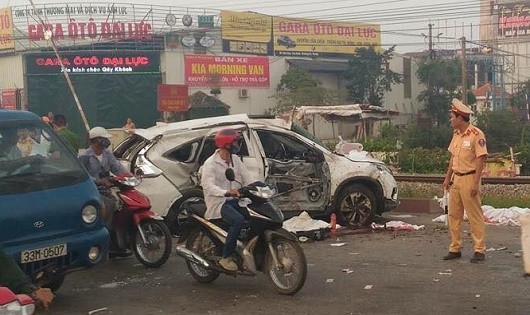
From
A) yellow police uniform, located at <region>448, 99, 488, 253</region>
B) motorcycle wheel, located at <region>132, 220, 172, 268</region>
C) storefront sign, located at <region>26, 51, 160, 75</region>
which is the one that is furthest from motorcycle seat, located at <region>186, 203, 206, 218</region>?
storefront sign, located at <region>26, 51, 160, 75</region>

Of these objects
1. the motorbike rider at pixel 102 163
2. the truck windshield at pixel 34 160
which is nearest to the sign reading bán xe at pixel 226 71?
the motorbike rider at pixel 102 163

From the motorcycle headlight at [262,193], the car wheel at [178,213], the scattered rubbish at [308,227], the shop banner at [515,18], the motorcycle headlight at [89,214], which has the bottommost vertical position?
the scattered rubbish at [308,227]

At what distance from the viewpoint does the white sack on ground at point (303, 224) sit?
11.0m

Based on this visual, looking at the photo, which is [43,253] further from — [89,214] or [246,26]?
[246,26]

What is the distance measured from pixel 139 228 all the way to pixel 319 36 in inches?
2272

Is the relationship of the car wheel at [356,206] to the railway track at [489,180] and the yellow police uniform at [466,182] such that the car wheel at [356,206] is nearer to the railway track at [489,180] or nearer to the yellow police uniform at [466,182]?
the yellow police uniform at [466,182]

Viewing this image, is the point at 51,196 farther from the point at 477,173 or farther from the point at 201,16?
the point at 201,16

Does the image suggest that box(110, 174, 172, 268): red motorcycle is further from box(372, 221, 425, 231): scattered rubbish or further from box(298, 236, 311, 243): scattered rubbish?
box(372, 221, 425, 231): scattered rubbish

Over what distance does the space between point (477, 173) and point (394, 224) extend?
3.07 m

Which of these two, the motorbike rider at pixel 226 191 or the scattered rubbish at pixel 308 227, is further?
the scattered rubbish at pixel 308 227

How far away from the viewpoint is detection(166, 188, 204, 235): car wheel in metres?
11.0

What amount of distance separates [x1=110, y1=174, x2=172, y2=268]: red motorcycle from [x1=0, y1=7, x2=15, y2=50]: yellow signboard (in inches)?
1850

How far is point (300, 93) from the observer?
49.6m

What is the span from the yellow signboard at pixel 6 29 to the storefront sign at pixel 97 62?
273 inches
